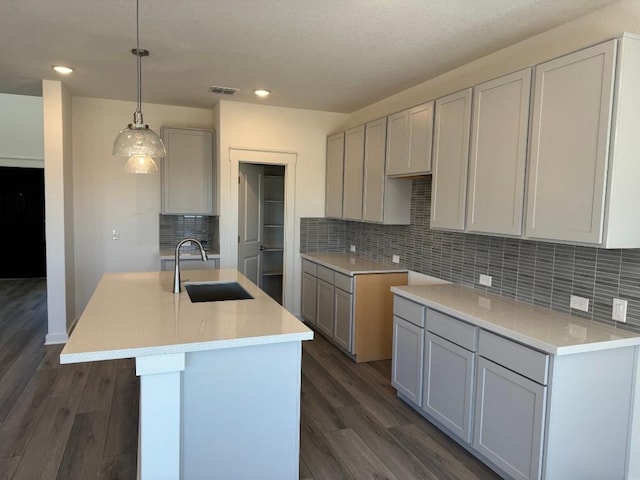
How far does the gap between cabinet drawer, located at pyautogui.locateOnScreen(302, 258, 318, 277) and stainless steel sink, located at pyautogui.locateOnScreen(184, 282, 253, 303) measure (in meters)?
1.62

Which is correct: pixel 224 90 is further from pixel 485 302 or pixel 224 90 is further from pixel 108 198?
pixel 485 302

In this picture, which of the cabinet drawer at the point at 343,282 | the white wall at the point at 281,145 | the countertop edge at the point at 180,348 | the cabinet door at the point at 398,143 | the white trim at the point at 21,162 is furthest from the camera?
the white trim at the point at 21,162

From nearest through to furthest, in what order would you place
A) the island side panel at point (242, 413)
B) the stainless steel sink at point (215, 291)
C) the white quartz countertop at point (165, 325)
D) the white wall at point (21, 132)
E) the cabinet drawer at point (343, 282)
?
1. the white quartz countertop at point (165, 325)
2. the island side panel at point (242, 413)
3. the stainless steel sink at point (215, 291)
4. the cabinet drawer at point (343, 282)
5. the white wall at point (21, 132)

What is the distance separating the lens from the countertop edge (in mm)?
1676

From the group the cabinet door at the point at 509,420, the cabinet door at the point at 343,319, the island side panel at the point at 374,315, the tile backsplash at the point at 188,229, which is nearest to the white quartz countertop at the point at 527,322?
the cabinet door at the point at 509,420

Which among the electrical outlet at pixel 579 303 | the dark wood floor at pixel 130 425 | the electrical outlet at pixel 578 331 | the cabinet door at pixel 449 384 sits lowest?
the dark wood floor at pixel 130 425

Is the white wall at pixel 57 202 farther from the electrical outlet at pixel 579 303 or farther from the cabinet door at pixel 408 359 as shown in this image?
the electrical outlet at pixel 579 303

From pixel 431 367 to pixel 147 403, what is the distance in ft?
5.91

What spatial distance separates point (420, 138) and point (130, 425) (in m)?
2.94

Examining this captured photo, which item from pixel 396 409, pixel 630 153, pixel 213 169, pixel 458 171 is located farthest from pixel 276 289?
pixel 630 153

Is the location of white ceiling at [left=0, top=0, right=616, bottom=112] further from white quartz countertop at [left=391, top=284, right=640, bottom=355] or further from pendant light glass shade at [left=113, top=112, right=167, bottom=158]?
white quartz countertop at [left=391, top=284, right=640, bottom=355]

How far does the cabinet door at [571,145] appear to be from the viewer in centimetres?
205

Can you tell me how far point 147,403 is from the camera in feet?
6.04

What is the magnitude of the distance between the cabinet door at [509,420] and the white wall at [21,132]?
7.66 metres
